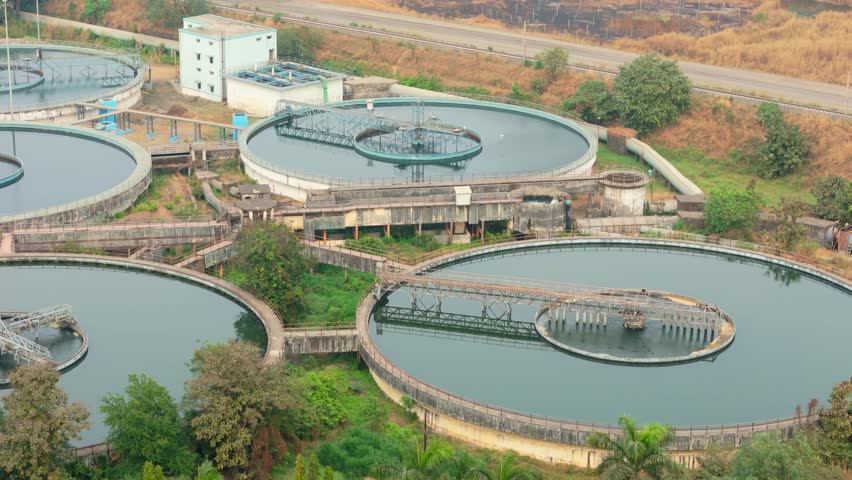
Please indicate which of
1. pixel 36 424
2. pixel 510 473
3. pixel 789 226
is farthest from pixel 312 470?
pixel 789 226

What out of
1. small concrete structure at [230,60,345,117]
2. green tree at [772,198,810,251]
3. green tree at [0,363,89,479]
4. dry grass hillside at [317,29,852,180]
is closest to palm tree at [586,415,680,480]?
green tree at [0,363,89,479]

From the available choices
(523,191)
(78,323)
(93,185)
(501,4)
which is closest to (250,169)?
(93,185)

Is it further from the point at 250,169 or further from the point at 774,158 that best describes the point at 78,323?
the point at 774,158

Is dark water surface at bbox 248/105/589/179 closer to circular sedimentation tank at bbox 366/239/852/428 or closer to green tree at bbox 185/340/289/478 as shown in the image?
circular sedimentation tank at bbox 366/239/852/428

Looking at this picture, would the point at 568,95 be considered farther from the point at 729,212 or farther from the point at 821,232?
the point at 821,232

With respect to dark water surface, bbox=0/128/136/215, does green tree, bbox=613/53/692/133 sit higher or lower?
higher

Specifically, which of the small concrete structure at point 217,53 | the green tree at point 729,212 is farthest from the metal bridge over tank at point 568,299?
the small concrete structure at point 217,53

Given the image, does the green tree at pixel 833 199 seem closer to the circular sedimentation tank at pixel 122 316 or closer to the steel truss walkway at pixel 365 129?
the steel truss walkway at pixel 365 129
